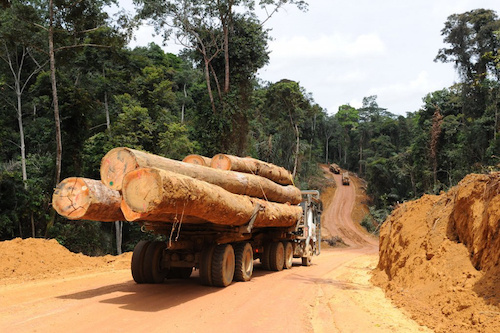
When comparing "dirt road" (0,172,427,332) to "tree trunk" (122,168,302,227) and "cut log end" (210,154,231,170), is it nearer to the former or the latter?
"tree trunk" (122,168,302,227)

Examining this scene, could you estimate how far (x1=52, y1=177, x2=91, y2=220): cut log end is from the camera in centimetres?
743

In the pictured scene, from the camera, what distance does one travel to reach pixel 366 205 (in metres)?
58.3

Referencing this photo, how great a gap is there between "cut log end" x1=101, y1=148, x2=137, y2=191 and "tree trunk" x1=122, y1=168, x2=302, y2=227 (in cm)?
63

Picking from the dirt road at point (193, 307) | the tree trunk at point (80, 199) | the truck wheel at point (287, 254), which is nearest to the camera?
the dirt road at point (193, 307)

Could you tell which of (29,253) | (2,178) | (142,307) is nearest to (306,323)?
(142,307)

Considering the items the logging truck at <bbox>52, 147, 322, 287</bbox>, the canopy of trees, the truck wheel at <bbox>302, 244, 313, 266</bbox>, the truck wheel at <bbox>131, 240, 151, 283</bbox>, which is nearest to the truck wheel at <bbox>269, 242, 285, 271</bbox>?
the logging truck at <bbox>52, 147, 322, 287</bbox>

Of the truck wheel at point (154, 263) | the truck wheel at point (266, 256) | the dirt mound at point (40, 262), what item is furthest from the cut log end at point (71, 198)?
the truck wheel at point (266, 256)

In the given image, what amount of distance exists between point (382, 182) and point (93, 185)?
5129cm

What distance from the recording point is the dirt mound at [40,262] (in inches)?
444

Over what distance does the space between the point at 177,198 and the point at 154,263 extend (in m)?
3.79

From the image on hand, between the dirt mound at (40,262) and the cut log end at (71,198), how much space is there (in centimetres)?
433

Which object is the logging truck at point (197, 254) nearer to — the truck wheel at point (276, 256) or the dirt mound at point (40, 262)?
the truck wheel at point (276, 256)

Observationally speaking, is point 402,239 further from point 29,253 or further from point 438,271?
point 29,253

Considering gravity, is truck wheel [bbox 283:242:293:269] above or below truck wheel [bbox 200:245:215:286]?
below
